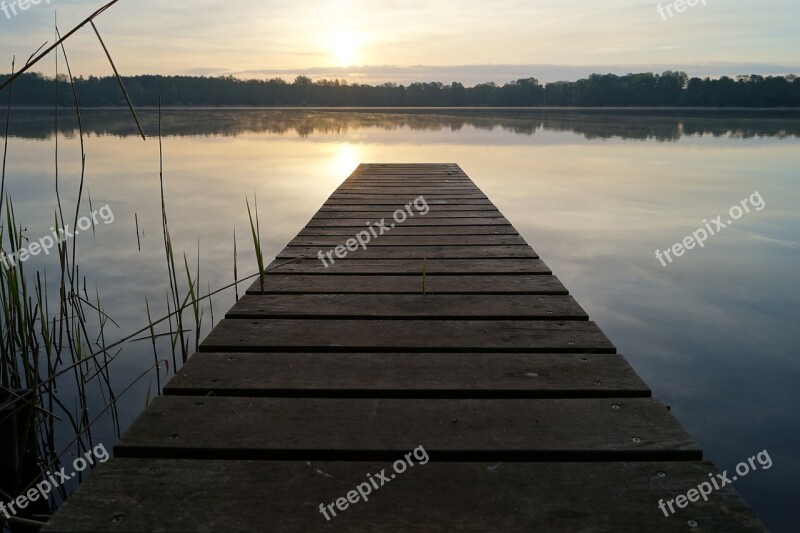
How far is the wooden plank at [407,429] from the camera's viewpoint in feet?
3.60

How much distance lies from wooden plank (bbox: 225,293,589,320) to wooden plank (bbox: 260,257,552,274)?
0.79ft

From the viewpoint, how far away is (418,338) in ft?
5.46

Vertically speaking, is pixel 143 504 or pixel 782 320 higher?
pixel 143 504

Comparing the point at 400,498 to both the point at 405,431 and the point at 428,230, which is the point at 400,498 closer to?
the point at 405,431

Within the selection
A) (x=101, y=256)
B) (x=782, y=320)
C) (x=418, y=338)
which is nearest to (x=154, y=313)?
(x=101, y=256)

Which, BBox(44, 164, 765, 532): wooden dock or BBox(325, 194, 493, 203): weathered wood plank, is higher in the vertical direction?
BBox(325, 194, 493, 203): weathered wood plank

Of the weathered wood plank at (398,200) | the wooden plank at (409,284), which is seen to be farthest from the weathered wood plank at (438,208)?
the wooden plank at (409,284)

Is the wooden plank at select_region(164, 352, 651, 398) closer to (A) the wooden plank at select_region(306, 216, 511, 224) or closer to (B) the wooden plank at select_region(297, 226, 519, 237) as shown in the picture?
(B) the wooden plank at select_region(297, 226, 519, 237)

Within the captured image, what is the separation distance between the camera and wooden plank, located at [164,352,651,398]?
1.33 meters

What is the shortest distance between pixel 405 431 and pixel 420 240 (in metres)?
1.91

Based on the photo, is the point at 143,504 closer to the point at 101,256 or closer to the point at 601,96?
the point at 101,256

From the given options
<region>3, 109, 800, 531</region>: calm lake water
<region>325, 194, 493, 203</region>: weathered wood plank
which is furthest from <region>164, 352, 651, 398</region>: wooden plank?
<region>325, 194, 493, 203</region>: weathered wood plank

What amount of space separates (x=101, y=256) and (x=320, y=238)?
8.50ft

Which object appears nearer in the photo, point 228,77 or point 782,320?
point 782,320
